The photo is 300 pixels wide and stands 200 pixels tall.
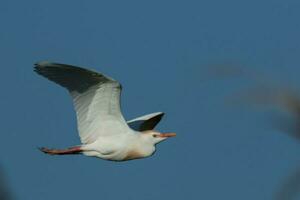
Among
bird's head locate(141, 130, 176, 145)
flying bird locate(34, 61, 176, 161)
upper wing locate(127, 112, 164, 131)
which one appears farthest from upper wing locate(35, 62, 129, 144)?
upper wing locate(127, 112, 164, 131)

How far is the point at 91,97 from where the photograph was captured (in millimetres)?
30188

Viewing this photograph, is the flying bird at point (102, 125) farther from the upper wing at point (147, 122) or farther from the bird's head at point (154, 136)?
the upper wing at point (147, 122)

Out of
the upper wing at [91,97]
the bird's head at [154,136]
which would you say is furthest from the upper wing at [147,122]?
the upper wing at [91,97]

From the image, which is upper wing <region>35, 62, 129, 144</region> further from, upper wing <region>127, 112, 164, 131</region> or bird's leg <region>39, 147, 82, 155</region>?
upper wing <region>127, 112, 164, 131</region>

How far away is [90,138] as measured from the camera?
101 ft

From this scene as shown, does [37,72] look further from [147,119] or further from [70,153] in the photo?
[147,119]

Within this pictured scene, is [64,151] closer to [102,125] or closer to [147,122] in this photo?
[102,125]

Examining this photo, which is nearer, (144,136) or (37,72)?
(37,72)

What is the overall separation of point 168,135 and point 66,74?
8.70 ft

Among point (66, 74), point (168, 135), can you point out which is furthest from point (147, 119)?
point (66, 74)

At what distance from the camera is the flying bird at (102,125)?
29.9 metres

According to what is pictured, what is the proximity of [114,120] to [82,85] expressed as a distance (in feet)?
3.28

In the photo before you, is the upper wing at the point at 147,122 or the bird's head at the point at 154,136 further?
the upper wing at the point at 147,122

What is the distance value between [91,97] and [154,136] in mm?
1578
